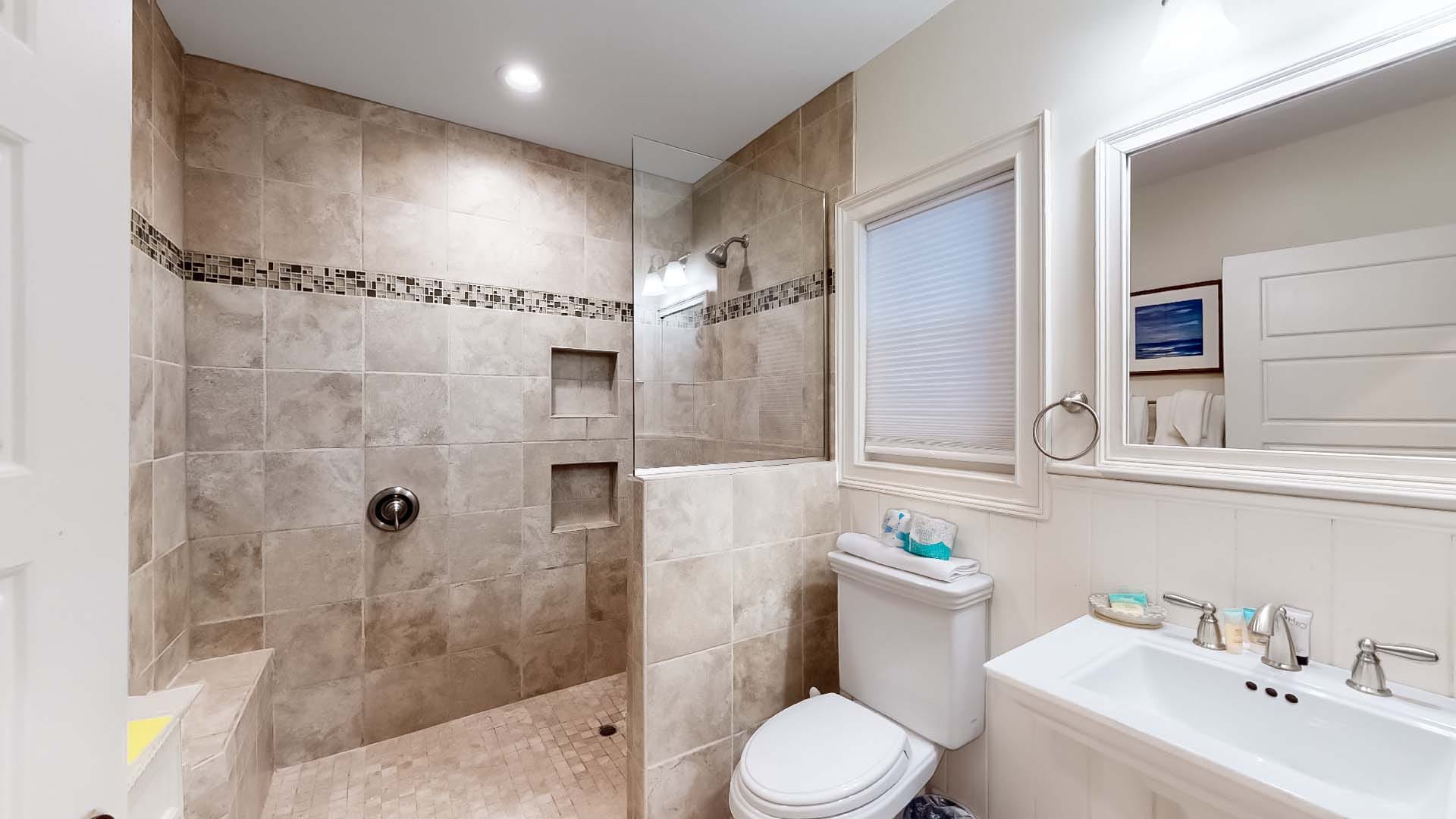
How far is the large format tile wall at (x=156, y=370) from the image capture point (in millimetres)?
1533

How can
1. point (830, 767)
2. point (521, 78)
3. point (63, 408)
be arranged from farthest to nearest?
point (521, 78)
point (830, 767)
point (63, 408)

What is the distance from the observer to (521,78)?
6.73 ft

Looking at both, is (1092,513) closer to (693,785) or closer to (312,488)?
(693,785)

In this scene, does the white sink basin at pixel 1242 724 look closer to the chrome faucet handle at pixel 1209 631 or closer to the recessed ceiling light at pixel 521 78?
the chrome faucet handle at pixel 1209 631

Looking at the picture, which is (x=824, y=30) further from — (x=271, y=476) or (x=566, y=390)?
(x=271, y=476)

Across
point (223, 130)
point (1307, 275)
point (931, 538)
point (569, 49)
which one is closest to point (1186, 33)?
point (1307, 275)

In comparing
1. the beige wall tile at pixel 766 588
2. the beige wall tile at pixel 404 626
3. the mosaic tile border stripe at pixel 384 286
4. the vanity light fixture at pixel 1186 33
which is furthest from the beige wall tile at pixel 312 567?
the vanity light fixture at pixel 1186 33

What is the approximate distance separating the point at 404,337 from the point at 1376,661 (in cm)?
286

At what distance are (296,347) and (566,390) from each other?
1.04 m

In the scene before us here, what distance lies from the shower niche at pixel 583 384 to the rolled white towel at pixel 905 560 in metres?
1.44

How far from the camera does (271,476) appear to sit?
201 centimetres

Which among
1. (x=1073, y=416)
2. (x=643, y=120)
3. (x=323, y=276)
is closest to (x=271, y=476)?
(x=323, y=276)

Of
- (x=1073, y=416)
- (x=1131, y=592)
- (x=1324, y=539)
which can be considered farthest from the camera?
(x=1073, y=416)

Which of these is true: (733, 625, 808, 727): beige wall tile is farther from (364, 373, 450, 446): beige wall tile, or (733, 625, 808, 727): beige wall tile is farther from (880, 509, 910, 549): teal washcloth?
(364, 373, 450, 446): beige wall tile
